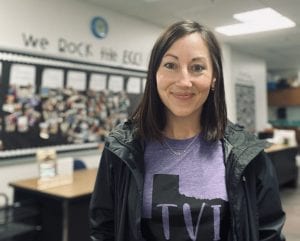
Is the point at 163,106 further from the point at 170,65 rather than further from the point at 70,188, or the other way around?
the point at 70,188

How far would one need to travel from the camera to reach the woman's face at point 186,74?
0.99m

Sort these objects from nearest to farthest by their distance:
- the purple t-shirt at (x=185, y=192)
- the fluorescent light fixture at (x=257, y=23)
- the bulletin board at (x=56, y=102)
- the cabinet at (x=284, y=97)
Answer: the purple t-shirt at (x=185, y=192) → the bulletin board at (x=56, y=102) → the fluorescent light fixture at (x=257, y=23) → the cabinet at (x=284, y=97)

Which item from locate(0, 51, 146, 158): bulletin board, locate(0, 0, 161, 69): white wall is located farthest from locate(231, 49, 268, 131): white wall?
locate(0, 51, 146, 158): bulletin board

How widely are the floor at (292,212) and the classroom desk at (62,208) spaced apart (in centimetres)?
218

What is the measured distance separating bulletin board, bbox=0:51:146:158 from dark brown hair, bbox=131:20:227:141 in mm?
2169

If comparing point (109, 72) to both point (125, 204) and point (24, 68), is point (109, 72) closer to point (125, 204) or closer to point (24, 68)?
point (24, 68)

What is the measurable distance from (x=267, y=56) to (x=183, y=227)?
293 inches

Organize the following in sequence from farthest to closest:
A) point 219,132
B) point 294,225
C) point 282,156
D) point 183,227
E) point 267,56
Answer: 1. point 267,56
2. point 282,156
3. point 294,225
4. point 219,132
5. point 183,227

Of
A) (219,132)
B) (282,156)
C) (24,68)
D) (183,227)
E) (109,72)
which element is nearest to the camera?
(183,227)

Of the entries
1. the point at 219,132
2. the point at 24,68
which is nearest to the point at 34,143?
the point at 24,68

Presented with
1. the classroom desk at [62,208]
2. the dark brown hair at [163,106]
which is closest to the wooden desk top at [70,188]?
the classroom desk at [62,208]

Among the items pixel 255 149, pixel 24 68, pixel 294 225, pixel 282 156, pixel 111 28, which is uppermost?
pixel 111 28

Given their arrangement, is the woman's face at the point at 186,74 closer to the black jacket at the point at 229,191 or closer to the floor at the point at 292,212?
the black jacket at the point at 229,191

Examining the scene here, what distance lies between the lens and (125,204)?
1011mm
